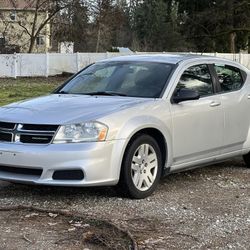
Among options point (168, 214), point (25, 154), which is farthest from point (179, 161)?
point (25, 154)

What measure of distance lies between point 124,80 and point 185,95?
2.61 ft

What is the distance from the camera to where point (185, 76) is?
7.22 meters

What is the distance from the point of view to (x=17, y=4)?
1597 inches

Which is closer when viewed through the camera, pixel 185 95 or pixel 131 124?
pixel 131 124

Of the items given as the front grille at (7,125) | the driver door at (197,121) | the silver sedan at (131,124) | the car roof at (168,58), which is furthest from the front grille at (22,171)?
the car roof at (168,58)

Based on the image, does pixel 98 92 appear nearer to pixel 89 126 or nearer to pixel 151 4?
pixel 89 126

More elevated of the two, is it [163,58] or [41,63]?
[163,58]

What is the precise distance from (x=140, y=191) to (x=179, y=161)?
0.78 meters

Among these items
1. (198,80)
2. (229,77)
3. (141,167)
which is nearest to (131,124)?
(141,167)

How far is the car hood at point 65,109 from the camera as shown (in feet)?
19.8

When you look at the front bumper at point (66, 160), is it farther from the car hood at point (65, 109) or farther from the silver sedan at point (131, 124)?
the car hood at point (65, 109)

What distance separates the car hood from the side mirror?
0.42 metres

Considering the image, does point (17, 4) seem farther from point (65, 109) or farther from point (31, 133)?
point (31, 133)

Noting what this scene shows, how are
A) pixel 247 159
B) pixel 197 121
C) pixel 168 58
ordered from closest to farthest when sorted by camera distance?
pixel 197 121, pixel 168 58, pixel 247 159
